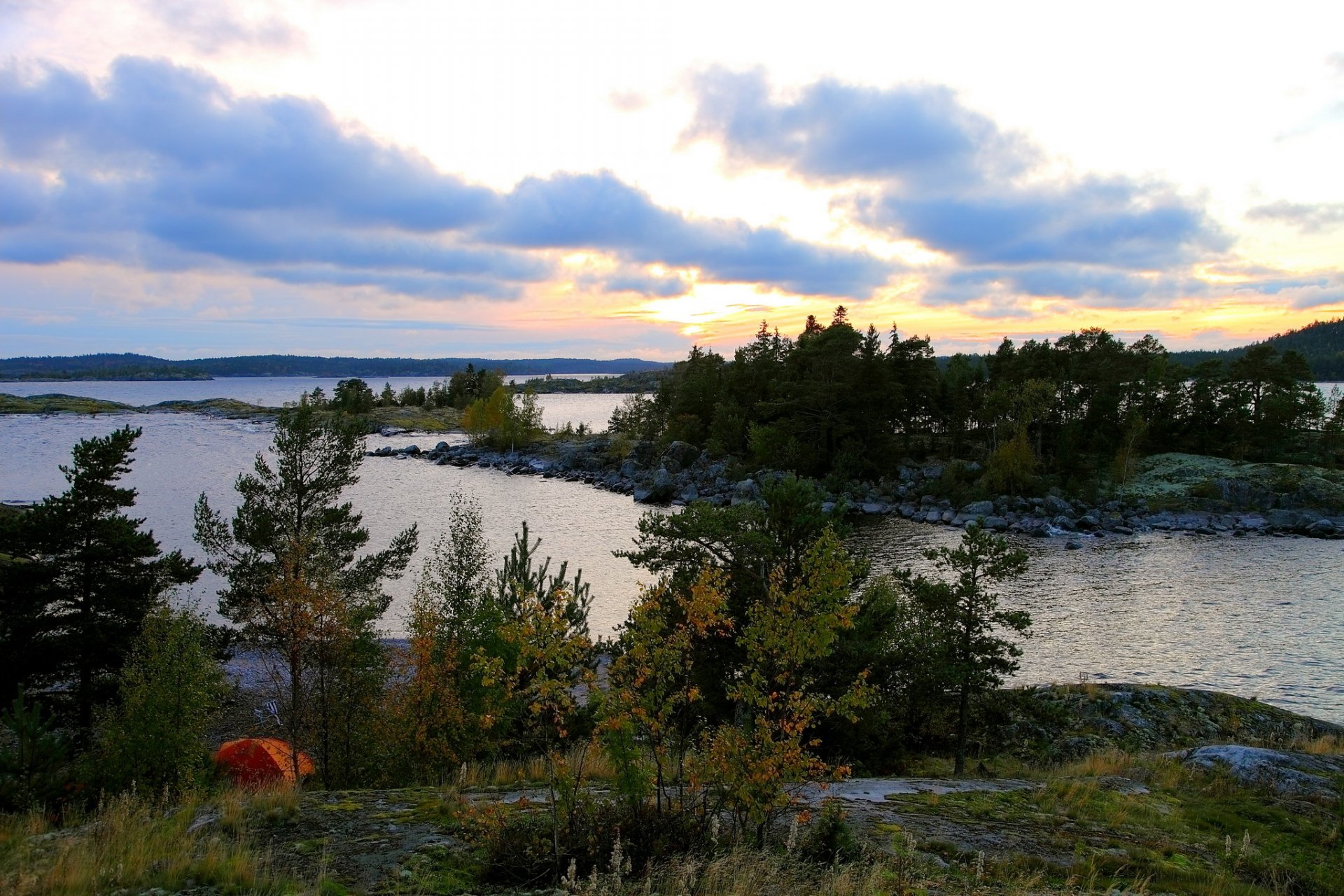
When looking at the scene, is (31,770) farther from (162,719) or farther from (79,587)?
(79,587)

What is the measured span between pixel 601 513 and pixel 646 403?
3775 cm

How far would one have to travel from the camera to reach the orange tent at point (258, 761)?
16.5m

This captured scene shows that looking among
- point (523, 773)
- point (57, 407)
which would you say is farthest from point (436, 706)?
point (57, 407)

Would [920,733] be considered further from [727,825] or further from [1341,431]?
[1341,431]

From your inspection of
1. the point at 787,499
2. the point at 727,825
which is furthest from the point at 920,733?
the point at 727,825

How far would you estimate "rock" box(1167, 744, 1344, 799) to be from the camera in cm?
1220

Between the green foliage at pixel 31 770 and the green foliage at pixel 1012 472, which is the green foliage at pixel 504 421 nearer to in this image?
the green foliage at pixel 1012 472

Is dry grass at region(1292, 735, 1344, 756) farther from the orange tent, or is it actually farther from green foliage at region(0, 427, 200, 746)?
green foliage at region(0, 427, 200, 746)

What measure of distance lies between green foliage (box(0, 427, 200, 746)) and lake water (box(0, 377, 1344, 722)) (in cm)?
784

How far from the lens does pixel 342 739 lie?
53.8ft

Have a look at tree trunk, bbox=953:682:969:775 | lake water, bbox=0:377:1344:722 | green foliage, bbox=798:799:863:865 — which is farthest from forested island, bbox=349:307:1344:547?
green foliage, bbox=798:799:863:865

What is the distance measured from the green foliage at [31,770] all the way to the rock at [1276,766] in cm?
1876

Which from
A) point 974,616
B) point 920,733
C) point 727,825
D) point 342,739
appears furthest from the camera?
point 920,733

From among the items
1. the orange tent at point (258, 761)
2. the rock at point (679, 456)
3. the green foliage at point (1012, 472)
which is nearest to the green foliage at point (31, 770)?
the orange tent at point (258, 761)
